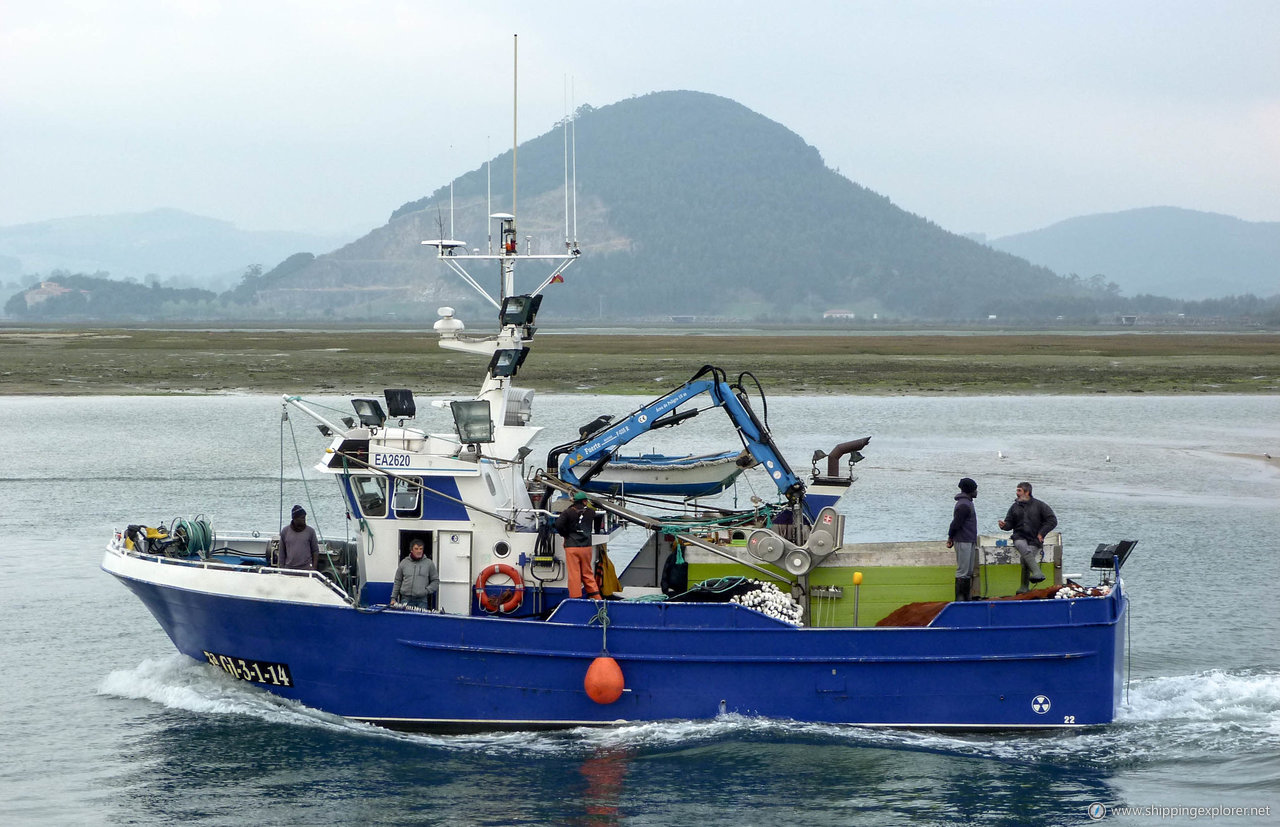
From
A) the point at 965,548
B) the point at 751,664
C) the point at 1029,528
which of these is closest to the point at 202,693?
the point at 751,664

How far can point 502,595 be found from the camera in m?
13.6

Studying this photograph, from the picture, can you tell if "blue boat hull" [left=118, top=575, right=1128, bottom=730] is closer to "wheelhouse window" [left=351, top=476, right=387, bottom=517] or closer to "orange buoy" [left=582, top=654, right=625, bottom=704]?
"orange buoy" [left=582, top=654, right=625, bottom=704]

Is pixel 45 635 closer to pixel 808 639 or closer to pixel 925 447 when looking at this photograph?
pixel 808 639

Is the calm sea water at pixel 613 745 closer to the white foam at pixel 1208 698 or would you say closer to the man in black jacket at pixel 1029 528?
the white foam at pixel 1208 698

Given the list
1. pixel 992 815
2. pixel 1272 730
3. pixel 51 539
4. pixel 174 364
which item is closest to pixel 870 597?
pixel 992 815

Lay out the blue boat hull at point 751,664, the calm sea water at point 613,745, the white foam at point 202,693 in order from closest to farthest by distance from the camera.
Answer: the calm sea water at point 613,745, the blue boat hull at point 751,664, the white foam at point 202,693

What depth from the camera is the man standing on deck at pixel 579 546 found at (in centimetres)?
1334

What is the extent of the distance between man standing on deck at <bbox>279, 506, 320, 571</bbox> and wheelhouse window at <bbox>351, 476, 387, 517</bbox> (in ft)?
1.91

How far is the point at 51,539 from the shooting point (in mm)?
23297

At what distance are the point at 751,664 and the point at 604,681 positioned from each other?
145 centimetres

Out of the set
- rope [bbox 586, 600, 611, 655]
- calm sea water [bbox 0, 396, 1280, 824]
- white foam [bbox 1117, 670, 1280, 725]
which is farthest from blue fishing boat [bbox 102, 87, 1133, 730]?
white foam [bbox 1117, 670, 1280, 725]

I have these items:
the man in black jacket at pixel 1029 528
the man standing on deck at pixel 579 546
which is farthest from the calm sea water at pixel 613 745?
the man in black jacket at pixel 1029 528

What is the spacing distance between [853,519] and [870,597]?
11.3m

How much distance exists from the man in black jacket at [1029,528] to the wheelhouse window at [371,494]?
Result: 631 cm
